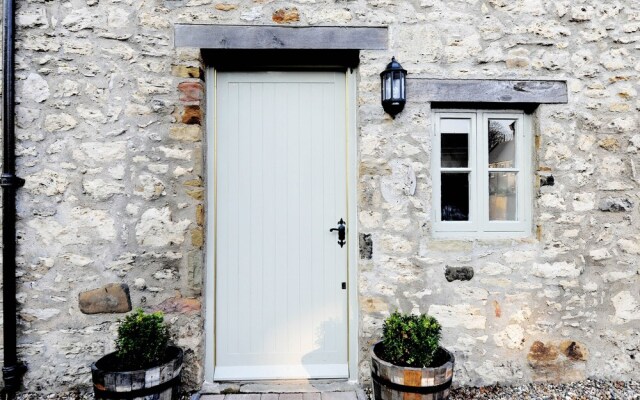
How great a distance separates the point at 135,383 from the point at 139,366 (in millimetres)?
110

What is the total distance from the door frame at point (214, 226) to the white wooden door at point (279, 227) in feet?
0.15

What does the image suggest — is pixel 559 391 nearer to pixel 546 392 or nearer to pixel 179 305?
pixel 546 392

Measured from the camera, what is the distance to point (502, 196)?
313 cm

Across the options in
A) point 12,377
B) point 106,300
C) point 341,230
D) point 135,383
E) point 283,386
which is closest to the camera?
point 135,383

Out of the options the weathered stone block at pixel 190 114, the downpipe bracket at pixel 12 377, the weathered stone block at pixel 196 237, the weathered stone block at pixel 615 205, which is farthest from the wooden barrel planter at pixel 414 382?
the downpipe bracket at pixel 12 377

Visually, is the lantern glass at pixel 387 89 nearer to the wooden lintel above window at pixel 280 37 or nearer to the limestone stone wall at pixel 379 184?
the limestone stone wall at pixel 379 184

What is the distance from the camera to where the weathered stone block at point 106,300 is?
284 centimetres

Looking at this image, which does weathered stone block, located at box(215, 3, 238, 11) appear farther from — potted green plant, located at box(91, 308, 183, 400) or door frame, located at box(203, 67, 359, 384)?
potted green plant, located at box(91, 308, 183, 400)

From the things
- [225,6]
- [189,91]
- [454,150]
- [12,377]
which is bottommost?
[12,377]

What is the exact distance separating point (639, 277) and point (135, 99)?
395 cm

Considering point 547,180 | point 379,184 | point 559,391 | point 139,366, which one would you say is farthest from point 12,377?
point 547,180

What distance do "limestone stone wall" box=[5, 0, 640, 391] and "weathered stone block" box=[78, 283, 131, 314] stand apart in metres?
0.04

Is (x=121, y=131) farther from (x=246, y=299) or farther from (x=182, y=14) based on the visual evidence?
(x=246, y=299)

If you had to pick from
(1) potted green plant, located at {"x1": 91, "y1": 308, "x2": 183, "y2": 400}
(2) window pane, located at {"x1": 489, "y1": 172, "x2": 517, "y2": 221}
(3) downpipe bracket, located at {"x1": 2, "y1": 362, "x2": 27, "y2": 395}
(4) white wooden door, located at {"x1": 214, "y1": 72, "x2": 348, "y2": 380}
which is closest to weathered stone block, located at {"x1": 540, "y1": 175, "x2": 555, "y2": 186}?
(2) window pane, located at {"x1": 489, "y1": 172, "x2": 517, "y2": 221}
